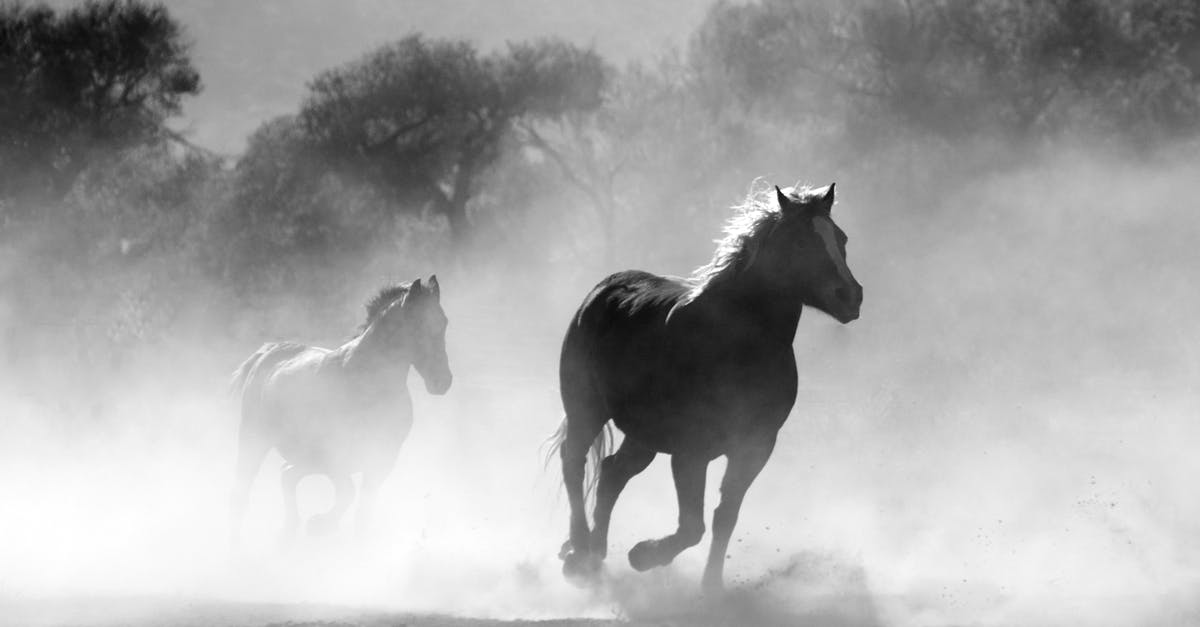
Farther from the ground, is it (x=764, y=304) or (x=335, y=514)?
(x=764, y=304)

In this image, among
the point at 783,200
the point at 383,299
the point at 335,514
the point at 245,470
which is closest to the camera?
the point at 783,200

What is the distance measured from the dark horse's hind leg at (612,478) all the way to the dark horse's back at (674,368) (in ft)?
0.68

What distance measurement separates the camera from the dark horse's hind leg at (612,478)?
11.4m

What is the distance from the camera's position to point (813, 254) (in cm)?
1038

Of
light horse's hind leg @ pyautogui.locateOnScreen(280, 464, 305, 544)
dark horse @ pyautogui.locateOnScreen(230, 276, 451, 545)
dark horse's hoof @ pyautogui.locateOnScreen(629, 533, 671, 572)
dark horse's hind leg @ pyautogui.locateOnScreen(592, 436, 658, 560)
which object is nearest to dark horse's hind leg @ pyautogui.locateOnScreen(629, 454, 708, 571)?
dark horse's hoof @ pyautogui.locateOnScreen(629, 533, 671, 572)

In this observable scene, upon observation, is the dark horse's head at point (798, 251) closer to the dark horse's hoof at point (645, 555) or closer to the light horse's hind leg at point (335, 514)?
the dark horse's hoof at point (645, 555)

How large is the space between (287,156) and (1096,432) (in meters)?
26.1

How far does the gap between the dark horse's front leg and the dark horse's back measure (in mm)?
129

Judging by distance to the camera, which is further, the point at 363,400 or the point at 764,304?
the point at 363,400

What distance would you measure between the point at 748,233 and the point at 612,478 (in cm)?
192

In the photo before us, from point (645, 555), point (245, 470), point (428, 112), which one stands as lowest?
point (645, 555)

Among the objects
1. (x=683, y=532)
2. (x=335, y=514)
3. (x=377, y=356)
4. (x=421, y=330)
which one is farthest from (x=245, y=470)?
(x=683, y=532)

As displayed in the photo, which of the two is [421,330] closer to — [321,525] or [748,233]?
[321,525]

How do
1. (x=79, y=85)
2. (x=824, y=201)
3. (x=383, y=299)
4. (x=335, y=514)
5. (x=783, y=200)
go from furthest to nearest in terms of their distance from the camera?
1. (x=79, y=85)
2. (x=383, y=299)
3. (x=335, y=514)
4. (x=824, y=201)
5. (x=783, y=200)
